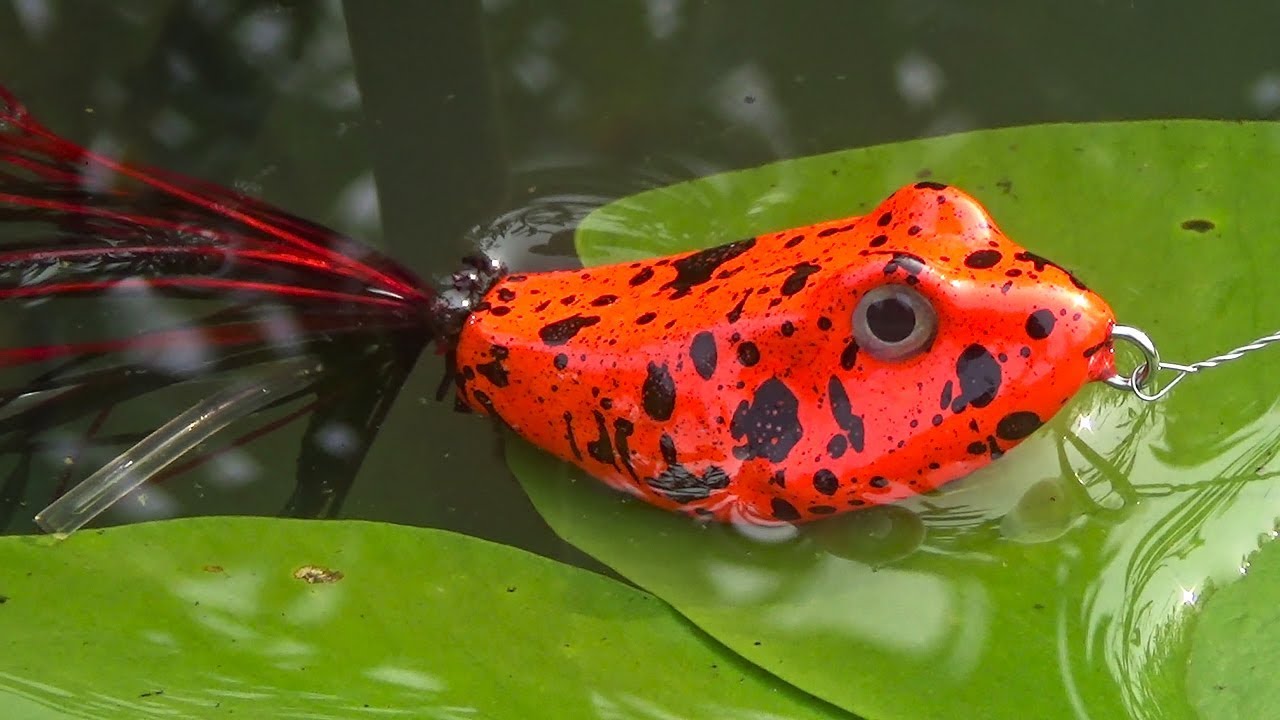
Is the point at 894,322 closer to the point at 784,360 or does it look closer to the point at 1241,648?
the point at 784,360

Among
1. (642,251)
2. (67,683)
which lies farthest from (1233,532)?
(67,683)

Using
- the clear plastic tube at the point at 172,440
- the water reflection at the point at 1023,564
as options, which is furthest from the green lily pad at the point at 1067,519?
the clear plastic tube at the point at 172,440

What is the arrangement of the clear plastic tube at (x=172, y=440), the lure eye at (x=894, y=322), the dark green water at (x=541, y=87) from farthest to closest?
the dark green water at (x=541, y=87), the clear plastic tube at (x=172, y=440), the lure eye at (x=894, y=322)

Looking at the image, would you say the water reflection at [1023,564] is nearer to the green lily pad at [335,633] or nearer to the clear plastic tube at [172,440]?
the green lily pad at [335,633]

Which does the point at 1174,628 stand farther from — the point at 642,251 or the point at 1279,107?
the point at 1279,107

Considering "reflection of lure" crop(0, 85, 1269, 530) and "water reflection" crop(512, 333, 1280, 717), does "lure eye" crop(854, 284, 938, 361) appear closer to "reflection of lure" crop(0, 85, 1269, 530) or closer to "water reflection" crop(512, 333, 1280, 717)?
"reflection of lure" crop(0, 85, 1269, 530)

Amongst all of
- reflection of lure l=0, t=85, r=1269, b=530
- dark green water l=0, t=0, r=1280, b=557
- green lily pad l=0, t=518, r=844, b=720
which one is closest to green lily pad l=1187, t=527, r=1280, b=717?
reflection of lure l=0, t=85, r=1269, b=530

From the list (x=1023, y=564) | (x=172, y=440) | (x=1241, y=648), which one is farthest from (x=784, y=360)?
(x=172, y=440)
